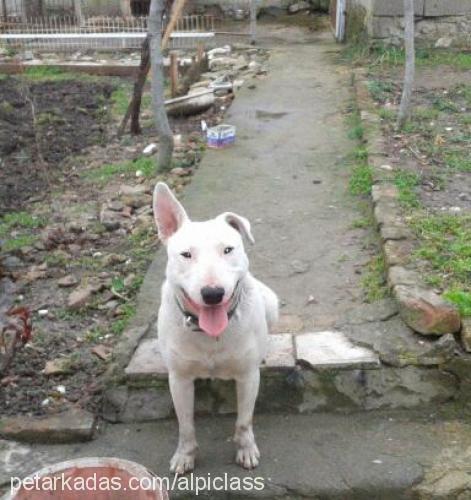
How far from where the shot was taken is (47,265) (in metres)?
5.24

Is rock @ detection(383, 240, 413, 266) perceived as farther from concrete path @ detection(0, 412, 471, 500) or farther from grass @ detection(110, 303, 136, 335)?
grass @ detection(110, 303, 136, 335)

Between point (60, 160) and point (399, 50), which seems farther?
point (399, 50)

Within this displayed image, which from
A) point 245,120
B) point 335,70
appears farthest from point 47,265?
point 335,70

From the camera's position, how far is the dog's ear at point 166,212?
10.4 ft

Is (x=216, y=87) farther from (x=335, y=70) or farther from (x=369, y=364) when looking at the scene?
(x=369, y=364)

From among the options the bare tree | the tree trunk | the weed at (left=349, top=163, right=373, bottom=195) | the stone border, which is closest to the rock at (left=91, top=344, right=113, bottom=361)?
the stone border

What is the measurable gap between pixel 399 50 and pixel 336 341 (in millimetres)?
7049

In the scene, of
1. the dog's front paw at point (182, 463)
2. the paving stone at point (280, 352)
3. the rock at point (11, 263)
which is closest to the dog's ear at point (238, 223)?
the paving stone at point (280, 352)

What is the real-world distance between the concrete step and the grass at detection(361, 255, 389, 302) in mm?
603

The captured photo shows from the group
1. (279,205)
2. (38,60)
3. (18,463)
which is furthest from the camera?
(38,60)

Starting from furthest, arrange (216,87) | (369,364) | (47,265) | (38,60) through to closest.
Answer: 1. (38,60)
2. (216,87)
3. (47,265)
4. (369,364)

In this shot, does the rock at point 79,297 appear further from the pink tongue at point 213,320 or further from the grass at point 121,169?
the grass at point 121,169

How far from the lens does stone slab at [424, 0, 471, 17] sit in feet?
33.2

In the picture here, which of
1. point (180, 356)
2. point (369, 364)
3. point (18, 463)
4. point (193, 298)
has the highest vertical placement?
point (193, 298)
